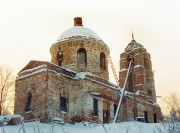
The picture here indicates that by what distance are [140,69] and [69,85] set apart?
1061 centimetres

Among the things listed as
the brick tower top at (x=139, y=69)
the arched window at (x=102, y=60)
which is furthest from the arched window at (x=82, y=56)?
the brick tower top at (x=139, y=69)

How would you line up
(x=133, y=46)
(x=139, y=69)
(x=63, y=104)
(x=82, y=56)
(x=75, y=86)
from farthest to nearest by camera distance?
1. (x=133, y=46)
2. (x=139, y=69)
3. (x=82, y=56)
4. (x=75, y=86)
5. (x=63, y=104)

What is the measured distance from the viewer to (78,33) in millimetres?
23812

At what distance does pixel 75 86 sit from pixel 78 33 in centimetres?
529

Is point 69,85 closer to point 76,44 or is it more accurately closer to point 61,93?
point 61,93

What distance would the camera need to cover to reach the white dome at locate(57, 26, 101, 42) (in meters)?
23.6

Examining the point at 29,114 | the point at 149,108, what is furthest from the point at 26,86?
the point at 149,108

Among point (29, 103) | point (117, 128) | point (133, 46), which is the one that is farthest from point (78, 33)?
point (117, 128)

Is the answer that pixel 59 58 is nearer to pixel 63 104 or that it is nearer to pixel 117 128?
pixel 63 104

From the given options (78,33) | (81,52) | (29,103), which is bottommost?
(29,103)

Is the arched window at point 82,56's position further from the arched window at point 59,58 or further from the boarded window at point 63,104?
the boarded window at point 63,104

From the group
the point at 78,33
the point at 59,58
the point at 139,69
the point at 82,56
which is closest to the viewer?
Answer: the point at 82,56

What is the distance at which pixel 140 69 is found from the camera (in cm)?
2866

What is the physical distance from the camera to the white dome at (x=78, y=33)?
77.6ft
